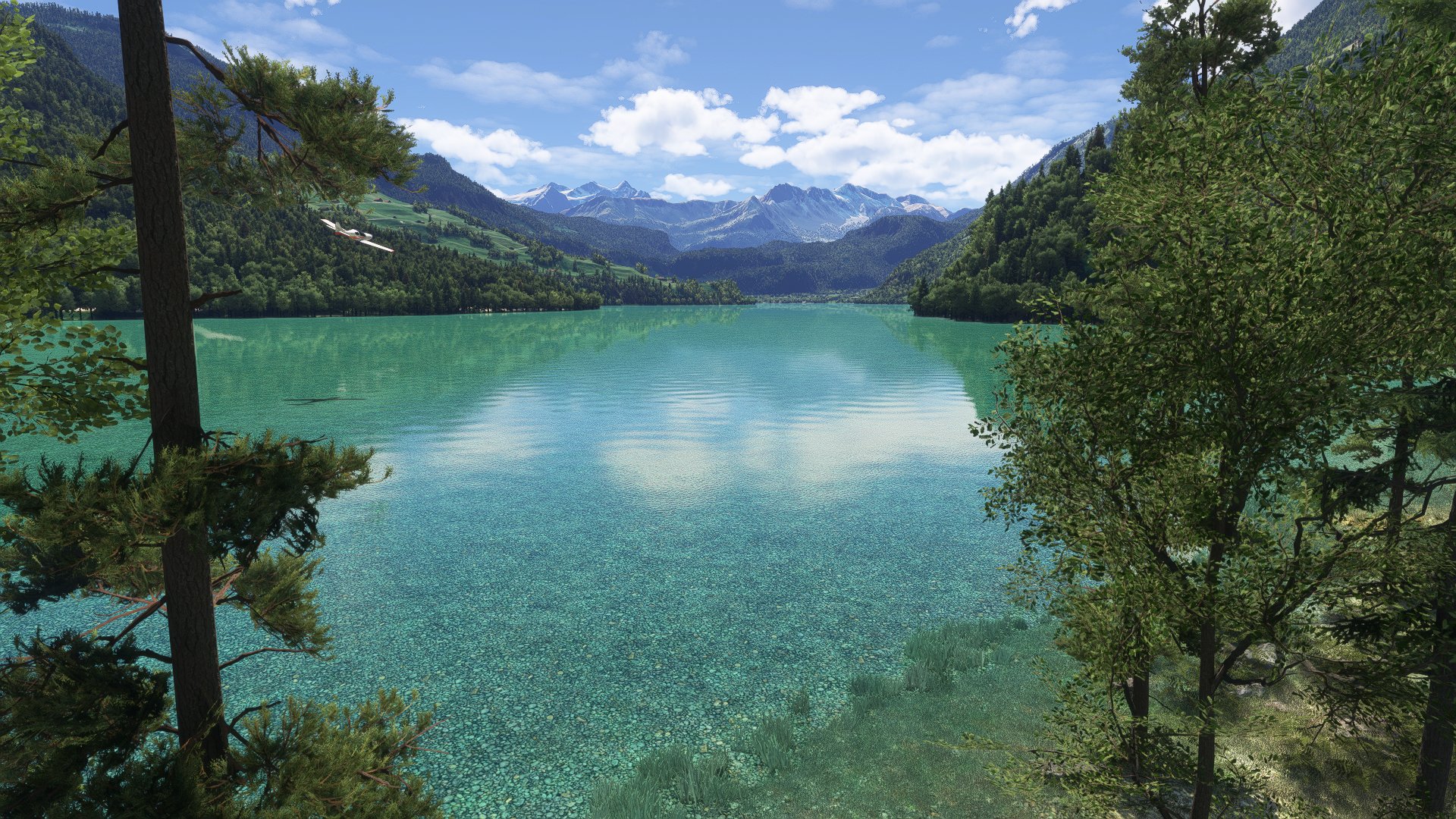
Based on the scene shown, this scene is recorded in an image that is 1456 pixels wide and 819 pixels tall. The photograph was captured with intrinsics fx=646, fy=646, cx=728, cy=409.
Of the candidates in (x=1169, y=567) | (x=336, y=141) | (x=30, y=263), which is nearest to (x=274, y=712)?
(x=30, y=263)

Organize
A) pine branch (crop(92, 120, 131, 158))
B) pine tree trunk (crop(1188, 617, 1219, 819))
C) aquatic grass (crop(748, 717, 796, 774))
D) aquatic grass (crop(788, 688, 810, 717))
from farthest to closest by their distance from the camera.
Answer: aquatic grass (crop(788, 688, 810, 717)) → aquatic grass (crop(748, 717, 796, 774)) → pine tree trunk (crop(1188, 617, 1219, 819)) → pine branch (crop(92, 120, 131, 158))

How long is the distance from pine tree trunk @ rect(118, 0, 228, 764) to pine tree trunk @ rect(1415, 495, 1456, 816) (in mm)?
14753

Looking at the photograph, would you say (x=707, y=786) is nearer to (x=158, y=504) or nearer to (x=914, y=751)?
(x=914, y=751)

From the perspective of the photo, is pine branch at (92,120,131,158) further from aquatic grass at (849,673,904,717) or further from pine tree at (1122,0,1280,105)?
pine tree at (1122,0,1280,105)

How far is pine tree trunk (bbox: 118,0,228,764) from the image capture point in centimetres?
719

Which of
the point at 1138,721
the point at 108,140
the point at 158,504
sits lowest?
the point at 1138,721

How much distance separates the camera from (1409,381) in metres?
12.4

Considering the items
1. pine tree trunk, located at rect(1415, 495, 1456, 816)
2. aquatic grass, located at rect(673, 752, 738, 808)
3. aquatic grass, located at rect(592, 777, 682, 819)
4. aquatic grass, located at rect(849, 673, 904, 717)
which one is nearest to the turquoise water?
aquatic grass, located at rect(849, 673, 904, 717)

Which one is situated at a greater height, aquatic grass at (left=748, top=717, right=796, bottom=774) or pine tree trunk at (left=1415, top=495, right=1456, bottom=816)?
pine tree trunk at (left=1415, top=495, right=1456, bottom=816)

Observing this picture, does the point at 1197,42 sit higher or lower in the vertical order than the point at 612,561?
higher

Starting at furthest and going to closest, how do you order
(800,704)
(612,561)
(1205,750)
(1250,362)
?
(612,561) → (800,704) → (1205,750) → (1250,362)

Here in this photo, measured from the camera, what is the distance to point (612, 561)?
27.3 metres

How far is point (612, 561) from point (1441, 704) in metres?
23.6

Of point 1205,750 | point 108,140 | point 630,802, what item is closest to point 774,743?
point 630,802
